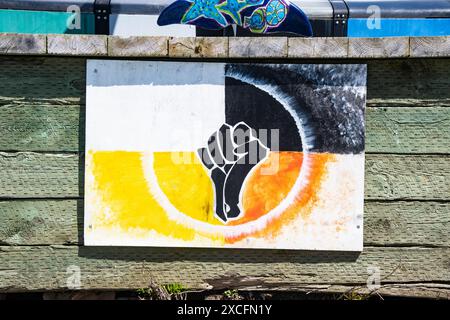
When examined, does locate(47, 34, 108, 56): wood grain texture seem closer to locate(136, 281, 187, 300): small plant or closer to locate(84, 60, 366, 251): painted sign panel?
locate(84, 60, 366, 251): painted sign panel

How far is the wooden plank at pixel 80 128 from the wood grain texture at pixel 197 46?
1.93 ft

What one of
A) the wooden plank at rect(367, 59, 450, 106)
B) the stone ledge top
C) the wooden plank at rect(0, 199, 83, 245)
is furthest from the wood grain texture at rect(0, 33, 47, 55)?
the wooden plank at rect(367, 59, 450, 106)

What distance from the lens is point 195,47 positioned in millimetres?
2816

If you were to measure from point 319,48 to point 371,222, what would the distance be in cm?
95

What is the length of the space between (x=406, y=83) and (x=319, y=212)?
2.67 feet

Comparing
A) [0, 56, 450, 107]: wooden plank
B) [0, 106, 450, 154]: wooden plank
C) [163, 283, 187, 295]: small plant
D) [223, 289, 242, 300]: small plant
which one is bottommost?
[223, 289, 242, 300]: small plant

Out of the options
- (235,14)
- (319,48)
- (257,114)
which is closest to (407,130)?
(319,48)

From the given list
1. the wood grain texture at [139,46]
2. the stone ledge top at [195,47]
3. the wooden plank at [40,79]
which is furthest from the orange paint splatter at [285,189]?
the wooden plank at [40,79]

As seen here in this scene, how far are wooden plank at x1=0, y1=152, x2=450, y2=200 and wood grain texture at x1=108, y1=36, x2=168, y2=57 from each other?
2.00ft

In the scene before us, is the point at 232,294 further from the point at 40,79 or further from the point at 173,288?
the point at 40,79

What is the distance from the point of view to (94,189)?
2873 mm

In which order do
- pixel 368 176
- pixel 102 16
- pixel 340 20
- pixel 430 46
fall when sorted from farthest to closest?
pixel 340 20 < pixel 102 16 < pixel 368 176 < pixel 430 46

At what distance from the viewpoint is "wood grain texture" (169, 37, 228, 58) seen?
2816mm
